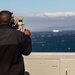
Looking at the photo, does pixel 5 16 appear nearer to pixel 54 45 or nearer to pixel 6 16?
pixel 6 16

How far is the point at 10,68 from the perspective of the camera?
209 inches

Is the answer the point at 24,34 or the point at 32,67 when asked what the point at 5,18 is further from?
the point at 32,67

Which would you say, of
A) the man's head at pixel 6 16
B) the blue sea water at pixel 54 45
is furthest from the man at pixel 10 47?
the blue sea water at pixel 54 45

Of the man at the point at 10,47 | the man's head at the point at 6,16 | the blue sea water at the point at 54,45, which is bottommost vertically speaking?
the blue sea water at the point at 54,45

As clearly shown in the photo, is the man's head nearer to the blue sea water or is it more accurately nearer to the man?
the man

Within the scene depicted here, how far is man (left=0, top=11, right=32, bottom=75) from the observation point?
525cm

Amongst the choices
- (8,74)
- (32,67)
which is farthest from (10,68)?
(32,67)

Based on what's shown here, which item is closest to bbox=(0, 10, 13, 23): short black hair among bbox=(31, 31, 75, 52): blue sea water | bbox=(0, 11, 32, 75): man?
bbox=(0, 11, 32, 75): man

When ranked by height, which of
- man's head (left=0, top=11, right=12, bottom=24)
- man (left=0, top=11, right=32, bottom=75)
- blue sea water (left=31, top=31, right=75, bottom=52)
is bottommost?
blue sea water (left=31, top=31, right=75, bottom=52)

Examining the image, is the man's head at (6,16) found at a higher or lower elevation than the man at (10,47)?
higher

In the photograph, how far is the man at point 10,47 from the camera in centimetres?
525

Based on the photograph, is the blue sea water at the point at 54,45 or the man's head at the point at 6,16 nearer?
the man's head at the point at 6,16

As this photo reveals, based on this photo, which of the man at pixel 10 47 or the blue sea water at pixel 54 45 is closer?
the man at pixel 10 47

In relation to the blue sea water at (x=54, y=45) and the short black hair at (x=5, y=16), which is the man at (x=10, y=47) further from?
the blue sea water at (x=54, y=45)
